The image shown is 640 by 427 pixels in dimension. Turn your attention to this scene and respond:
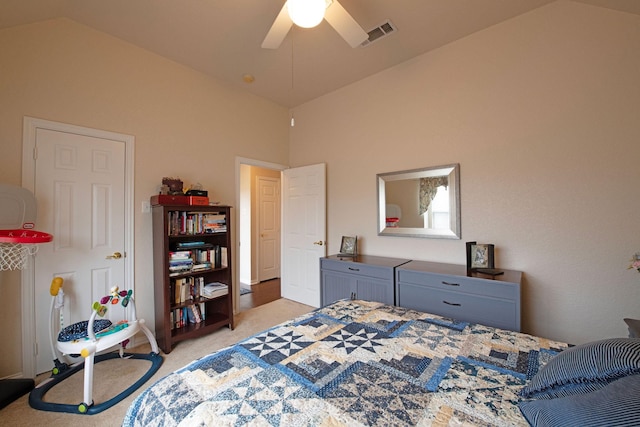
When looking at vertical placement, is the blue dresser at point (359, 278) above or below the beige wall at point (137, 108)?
below

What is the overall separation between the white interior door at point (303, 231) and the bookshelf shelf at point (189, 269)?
44.8 inches

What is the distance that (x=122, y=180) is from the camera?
2529mm

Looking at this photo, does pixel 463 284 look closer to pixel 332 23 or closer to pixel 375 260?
pixel 375 260

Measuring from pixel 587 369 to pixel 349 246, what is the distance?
2.53 metres

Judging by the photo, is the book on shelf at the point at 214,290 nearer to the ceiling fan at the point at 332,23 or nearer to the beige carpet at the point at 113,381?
the beige carpet at the point at 113,381

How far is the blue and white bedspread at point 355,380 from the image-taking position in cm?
84

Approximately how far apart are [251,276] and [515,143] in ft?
14.5

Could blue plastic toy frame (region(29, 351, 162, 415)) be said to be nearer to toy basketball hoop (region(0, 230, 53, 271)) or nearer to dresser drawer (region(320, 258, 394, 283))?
toy basketball hoop (region(0, 230, 53, 271))

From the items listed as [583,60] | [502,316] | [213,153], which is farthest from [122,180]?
[583,60]

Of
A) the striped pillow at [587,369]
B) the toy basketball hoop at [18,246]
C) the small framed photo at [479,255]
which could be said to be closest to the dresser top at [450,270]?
the small framed photo at [479,255]

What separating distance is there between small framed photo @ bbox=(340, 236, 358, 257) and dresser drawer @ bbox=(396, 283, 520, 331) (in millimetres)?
836

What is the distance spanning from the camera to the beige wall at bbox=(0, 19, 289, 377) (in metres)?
2.01

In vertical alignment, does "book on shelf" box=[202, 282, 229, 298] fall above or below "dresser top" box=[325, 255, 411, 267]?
below

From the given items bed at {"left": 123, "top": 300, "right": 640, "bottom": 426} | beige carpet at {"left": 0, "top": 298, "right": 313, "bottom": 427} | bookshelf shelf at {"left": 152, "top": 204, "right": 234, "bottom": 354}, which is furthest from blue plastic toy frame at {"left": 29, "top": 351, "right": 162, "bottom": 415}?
bed at {"left": 123, "top": 300, "right": 640, "bottom": 426}
